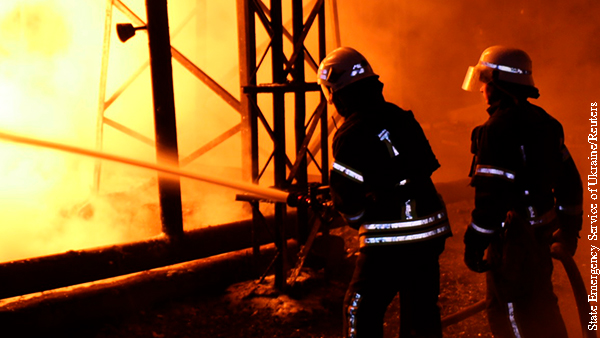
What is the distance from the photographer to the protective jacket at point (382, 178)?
3.21 m

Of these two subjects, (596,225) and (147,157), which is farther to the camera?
(147,157)

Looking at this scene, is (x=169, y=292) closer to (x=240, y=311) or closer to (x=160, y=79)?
(x=240, y=311)

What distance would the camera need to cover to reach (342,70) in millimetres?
3479

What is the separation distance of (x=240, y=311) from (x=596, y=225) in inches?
196

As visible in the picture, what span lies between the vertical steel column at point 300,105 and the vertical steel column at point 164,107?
3.98ft

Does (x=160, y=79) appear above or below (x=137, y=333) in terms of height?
above

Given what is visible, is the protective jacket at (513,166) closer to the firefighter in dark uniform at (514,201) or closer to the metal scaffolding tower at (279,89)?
the firefighter in dark uniform at (514,201)

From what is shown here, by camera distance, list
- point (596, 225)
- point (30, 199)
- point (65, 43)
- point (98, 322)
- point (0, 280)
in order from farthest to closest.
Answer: point (65, 43) → point (30, 199) → point (596, 225) → point (98, 322) → point (0, 280)

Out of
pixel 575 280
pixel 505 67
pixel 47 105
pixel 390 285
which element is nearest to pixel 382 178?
pixel 390 285

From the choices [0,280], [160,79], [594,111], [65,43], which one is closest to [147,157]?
[65,43]

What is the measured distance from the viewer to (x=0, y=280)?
4.78 m

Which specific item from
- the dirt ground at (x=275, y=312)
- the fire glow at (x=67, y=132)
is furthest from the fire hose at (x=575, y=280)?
the fire glow at (x=67, y=132)

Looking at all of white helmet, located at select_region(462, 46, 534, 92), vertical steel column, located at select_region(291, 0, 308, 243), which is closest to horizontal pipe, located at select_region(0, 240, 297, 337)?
vertical steel column, located at select_region(291, 0, 308, 243)

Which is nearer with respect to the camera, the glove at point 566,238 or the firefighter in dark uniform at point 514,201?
the firefighter in dark uniform at point 514,201
